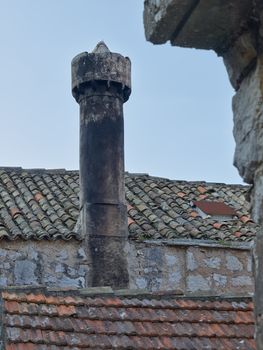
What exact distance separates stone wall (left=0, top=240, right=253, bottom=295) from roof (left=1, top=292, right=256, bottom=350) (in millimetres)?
3939

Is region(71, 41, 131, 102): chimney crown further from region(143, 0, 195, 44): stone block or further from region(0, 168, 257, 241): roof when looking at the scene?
region(143, 0, 195, 44): stone block

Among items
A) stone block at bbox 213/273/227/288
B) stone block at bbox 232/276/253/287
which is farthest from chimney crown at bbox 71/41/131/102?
stone block at bbox 232/276/253/287

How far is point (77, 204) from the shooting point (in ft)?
43.6

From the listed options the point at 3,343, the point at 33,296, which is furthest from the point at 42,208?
the point at 3,343

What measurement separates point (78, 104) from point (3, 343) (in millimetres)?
6145

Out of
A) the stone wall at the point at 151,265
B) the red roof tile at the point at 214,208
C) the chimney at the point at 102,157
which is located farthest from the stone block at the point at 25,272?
the red roof tile at the point at 214,208

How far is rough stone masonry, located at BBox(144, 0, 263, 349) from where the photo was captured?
10.3 ft

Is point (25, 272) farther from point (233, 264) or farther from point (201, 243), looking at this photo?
point (233, 264)

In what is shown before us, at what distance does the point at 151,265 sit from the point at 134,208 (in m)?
1.10

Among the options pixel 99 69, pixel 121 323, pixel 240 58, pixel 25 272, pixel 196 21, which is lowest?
pixel 121 323

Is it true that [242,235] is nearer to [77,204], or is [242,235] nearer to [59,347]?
[77,204]

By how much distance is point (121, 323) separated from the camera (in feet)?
24.4

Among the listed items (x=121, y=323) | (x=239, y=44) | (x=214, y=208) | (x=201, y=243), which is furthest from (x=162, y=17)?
(x=214, y=208)

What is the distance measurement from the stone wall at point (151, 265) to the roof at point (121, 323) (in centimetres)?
394
